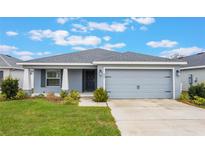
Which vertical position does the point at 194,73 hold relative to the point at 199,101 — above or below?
above

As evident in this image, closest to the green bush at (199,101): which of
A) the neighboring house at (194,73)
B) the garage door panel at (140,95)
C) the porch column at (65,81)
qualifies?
the garage door panel at (140,95)

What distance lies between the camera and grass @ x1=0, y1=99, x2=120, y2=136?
23.7ft

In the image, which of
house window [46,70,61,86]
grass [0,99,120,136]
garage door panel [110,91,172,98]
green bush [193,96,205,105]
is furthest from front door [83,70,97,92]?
grass [0,99,120,136]

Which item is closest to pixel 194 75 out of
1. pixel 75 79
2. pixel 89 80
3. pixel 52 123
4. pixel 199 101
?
pixel 199 101

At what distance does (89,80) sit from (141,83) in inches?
238

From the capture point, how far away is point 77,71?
20.0 metres

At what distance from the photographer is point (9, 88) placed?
14977 mm

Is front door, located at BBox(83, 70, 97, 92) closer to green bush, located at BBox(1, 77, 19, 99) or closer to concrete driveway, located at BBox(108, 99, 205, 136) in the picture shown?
green bush, located at BBox(1, 77, 19, 99)

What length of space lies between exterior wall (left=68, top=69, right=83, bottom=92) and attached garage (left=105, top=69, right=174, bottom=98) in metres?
4.20

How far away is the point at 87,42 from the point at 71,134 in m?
27.8

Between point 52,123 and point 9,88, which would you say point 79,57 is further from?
point 52,123

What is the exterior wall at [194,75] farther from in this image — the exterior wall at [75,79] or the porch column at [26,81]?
the porch column at [26,81]

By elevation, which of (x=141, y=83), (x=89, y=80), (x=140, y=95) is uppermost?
(x=89, y=80)
